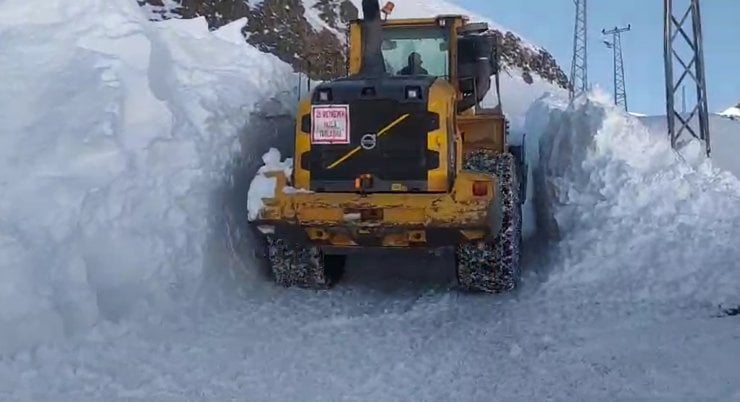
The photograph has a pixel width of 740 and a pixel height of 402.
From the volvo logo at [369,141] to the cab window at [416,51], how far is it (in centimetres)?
194

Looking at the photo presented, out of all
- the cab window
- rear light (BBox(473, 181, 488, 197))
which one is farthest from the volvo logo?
the cab window

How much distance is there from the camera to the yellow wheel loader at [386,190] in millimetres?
7621

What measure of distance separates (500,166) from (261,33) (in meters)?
36.9

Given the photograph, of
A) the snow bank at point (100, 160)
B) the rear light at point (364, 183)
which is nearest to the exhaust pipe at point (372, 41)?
the snow bank at point (100, 160)

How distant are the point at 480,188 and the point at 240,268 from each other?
2475mm

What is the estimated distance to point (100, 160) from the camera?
23.5 feet

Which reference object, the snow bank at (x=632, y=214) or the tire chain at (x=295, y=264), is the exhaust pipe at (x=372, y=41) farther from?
the snow bank at (x=632, y=214)

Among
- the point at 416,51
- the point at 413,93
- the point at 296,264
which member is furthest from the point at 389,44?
the point at 296,264

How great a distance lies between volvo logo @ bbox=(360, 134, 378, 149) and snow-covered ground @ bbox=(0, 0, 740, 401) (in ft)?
4.62

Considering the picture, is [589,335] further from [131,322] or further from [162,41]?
[162,41]

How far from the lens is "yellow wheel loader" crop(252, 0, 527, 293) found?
7621mm

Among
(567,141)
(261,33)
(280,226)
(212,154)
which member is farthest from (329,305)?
(261,33)

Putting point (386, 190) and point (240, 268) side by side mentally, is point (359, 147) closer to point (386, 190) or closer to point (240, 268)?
point (386, 190)

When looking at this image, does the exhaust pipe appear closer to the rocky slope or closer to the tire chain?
the tire chain
